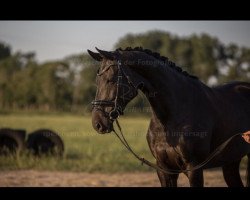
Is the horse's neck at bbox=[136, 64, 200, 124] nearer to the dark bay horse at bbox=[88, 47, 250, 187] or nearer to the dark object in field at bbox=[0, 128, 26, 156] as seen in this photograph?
the dark bay horse at bbox=[88, 47, 250, 187]

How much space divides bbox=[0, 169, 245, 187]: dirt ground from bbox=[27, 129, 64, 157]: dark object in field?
3.95ft

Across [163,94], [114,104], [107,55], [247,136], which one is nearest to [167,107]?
[163,94]

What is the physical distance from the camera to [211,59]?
43.9 metres

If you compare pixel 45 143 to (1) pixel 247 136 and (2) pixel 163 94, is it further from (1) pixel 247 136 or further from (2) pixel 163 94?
(1) pixel 247 136

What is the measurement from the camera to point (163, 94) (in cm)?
472

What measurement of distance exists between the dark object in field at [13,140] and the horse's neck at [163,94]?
721 centimetres

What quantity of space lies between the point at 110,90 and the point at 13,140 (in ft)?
25.1

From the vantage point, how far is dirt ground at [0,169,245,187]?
8.91 m

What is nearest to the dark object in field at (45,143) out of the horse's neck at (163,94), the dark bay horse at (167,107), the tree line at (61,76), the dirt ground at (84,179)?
the dirt ground at (84,179)

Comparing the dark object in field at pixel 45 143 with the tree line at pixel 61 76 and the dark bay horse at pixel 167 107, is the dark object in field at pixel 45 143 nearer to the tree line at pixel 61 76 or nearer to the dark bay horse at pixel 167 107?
the dark bay horse at pixel 167 107

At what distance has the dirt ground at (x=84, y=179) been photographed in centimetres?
891

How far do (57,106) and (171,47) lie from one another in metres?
23.5

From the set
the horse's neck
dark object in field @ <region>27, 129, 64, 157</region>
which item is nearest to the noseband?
the horse's neck
